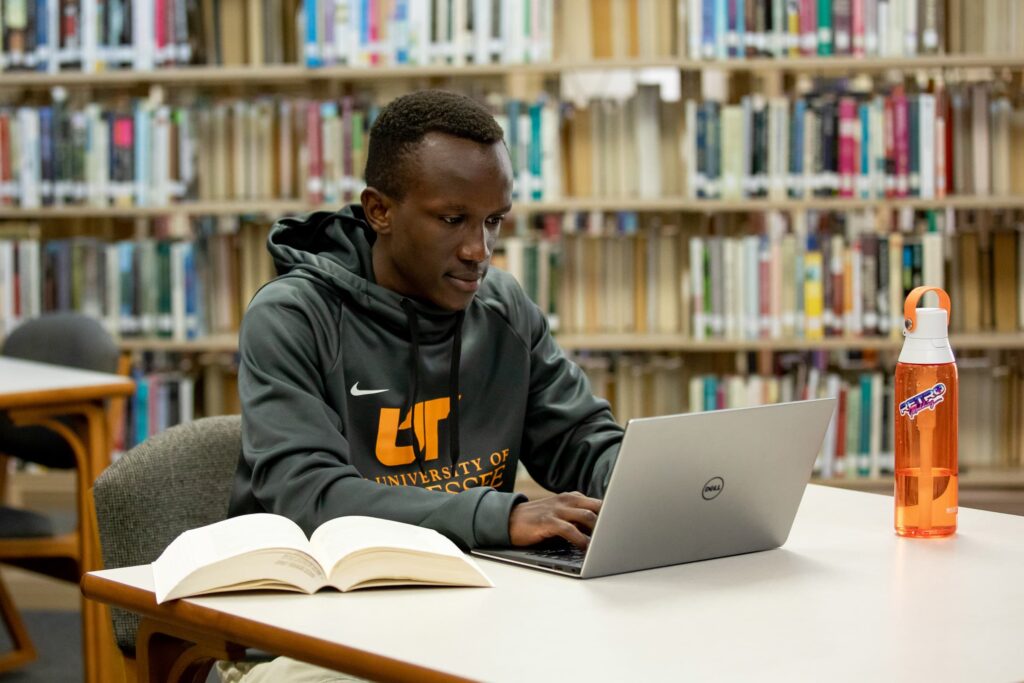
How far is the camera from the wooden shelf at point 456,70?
12.1 ft

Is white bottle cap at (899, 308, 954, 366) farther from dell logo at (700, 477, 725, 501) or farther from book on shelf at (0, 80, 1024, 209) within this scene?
book on shelf at (0, 80, 1024, 209)

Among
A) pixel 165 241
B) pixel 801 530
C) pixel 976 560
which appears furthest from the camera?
pixel 165 241

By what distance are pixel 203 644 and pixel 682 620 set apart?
0.45m

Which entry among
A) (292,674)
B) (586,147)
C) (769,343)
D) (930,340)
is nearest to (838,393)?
(769,343)

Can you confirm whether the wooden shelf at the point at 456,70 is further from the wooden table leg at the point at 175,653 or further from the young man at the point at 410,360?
the wooden table leg at the point at 175,653

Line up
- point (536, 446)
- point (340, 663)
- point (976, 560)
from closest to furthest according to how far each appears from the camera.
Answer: point (340, 663) → point (976, 560) → point (536, 446)

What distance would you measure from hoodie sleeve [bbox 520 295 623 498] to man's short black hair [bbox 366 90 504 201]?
0.31m

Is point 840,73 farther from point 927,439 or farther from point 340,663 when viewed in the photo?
point 340,663

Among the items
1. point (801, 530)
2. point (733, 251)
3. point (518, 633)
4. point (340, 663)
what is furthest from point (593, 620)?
point (733, 251)

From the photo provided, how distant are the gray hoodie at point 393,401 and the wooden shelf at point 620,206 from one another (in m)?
1.74

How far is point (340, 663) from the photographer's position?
41.8 inches

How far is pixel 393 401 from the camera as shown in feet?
5.66

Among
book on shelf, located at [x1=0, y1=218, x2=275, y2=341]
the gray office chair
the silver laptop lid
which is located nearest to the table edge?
the gray office chair

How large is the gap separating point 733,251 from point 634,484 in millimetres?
2589
